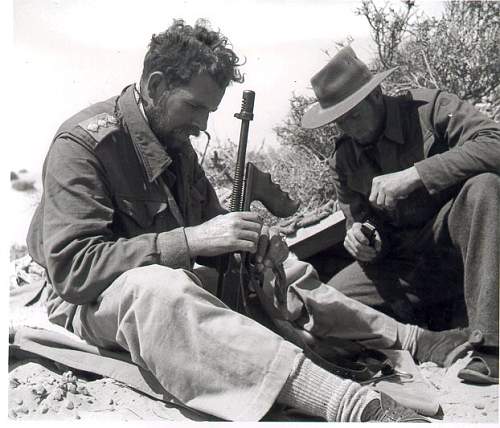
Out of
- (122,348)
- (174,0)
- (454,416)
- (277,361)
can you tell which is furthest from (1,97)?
(454,416)

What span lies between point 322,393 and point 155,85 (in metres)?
1.69

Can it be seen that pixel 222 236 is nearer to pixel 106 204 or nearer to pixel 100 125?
pixel 106 204

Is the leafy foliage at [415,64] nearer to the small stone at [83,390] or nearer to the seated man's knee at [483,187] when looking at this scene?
the seated man's knee at [483,187]

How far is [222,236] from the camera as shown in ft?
9.29

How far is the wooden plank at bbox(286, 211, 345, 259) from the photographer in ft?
13.8

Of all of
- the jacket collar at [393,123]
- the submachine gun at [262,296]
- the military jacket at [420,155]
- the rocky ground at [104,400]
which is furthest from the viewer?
the jacket collar at [393,123]

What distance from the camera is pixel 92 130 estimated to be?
3.04 m

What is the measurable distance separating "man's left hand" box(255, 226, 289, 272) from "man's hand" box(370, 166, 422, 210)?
678 millimetres

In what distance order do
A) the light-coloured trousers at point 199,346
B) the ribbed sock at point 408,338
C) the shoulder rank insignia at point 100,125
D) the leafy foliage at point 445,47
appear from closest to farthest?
the light-coloured trousers at point 199,346 < the shoulder rank insignia at point 100,125 < the ribbed sock at point 408,338 < the leafy foliage at point 445,47

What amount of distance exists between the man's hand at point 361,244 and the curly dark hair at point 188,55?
1.12 m

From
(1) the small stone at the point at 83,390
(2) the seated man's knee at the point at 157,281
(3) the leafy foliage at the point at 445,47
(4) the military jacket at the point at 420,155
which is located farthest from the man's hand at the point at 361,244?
(3) the leafy foliage at the point at 445,47

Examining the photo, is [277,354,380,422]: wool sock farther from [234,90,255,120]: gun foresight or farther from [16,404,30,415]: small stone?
[234,90,255,120]: gun foresight

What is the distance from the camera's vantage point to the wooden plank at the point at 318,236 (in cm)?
421

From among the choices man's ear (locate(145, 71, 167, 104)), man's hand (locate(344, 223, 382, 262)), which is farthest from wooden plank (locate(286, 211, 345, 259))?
man's ear (locate(145, 71, 167, 104))
